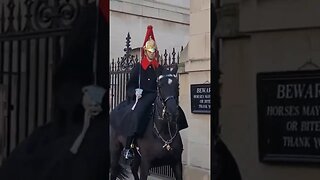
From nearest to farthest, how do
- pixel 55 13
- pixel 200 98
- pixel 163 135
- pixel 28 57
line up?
pixel 55 13
pixel 28 57
pixel 200 98
pixel 163 135

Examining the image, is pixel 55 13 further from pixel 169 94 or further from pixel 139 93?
pixel 139 93

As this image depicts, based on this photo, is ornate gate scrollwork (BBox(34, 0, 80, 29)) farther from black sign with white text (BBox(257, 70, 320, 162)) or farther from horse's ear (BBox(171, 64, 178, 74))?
horse's ear (BBox(171, 64, 178, 74))

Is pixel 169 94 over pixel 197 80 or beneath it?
beneath

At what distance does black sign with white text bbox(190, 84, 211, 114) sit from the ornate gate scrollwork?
5.30 m

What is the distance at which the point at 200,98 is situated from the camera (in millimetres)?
9430

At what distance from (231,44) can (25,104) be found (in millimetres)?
1847

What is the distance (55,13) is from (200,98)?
549cm

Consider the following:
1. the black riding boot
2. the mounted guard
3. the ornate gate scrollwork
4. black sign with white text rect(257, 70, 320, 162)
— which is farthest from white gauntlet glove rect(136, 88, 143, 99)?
black sign with white text rect(257, 70, 320, 162)

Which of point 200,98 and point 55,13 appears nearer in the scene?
point 55,13

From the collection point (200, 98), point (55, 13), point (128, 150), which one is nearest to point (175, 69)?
point (200, 98)

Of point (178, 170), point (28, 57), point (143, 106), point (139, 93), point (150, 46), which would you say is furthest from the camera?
point (150, 46)

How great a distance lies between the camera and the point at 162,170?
37.0 ft

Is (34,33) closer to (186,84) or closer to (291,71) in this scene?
(291,71)

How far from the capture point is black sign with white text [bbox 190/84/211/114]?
9.33 m
